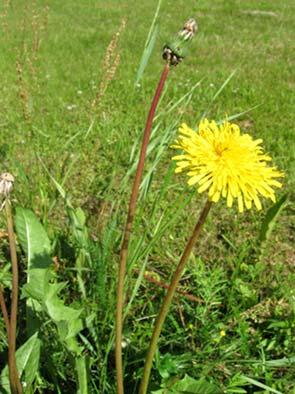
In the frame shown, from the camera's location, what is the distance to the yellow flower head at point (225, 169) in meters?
0.88

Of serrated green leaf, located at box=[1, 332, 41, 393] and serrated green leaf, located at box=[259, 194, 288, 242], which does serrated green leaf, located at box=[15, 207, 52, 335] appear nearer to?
serrated green leaf, located at box=[1, 332, 41, 393]

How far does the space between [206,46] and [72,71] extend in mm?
1417

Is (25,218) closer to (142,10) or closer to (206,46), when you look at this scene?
(206,46)

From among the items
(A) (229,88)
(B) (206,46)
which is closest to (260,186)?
(A) (229,88)

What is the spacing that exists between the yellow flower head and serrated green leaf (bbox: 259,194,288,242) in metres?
0.81

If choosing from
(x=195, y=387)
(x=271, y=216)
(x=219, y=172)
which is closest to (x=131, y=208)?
(x=219, y=172)

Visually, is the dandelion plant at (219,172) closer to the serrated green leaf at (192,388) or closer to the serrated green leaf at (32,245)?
the serrated green leaf at (192,388)

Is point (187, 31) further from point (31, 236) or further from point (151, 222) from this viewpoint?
point (151, 222)

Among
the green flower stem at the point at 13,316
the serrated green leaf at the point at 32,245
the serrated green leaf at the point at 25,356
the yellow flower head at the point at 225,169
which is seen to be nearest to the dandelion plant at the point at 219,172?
the yellow flower head at the point at 225,169

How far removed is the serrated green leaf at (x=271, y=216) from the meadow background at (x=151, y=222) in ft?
0.29

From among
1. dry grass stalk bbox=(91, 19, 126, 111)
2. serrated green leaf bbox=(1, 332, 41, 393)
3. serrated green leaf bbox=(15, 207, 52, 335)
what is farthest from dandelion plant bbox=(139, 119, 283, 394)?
dry grass stalk bbox=(91, 19, 126, 111)

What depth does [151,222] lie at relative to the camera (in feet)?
6.75

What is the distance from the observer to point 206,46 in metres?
5.02

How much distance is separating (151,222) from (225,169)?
1181 millimetres
